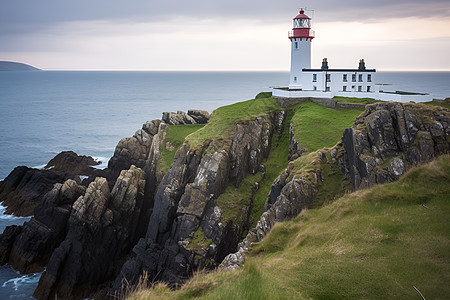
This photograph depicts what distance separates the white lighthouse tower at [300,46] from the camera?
64.9m

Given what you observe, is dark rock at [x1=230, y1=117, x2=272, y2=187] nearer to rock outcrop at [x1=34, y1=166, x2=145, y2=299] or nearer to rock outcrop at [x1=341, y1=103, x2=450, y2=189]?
rock outcrop at [x1=34, y1=166, x2=145, y2=299]

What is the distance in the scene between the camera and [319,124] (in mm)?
48438

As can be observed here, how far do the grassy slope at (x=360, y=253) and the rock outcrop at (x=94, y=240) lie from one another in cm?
2163

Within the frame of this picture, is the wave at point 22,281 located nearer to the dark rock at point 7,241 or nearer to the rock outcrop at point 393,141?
the dark rock at point 7,241

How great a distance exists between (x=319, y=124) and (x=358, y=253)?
112ft

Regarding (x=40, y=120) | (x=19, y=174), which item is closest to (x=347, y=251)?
(x=19, y=174)

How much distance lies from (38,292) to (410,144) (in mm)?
32756

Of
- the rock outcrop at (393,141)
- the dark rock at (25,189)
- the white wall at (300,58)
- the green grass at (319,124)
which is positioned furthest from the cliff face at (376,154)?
the dark rock at (25,189)

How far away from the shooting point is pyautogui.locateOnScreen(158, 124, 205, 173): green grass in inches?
1965

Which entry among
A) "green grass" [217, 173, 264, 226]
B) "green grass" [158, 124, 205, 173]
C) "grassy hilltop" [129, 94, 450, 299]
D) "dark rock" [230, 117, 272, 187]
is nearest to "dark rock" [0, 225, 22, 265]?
"green grass" [158, 124, 205, 173]

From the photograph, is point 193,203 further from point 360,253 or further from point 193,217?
point 360,253

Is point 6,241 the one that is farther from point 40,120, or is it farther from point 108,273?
point 40,120

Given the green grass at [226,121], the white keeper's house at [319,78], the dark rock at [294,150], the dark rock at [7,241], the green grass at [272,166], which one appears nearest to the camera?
the dark rock at [7,241]

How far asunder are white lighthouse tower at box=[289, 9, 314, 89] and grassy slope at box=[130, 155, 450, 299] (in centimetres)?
4595
